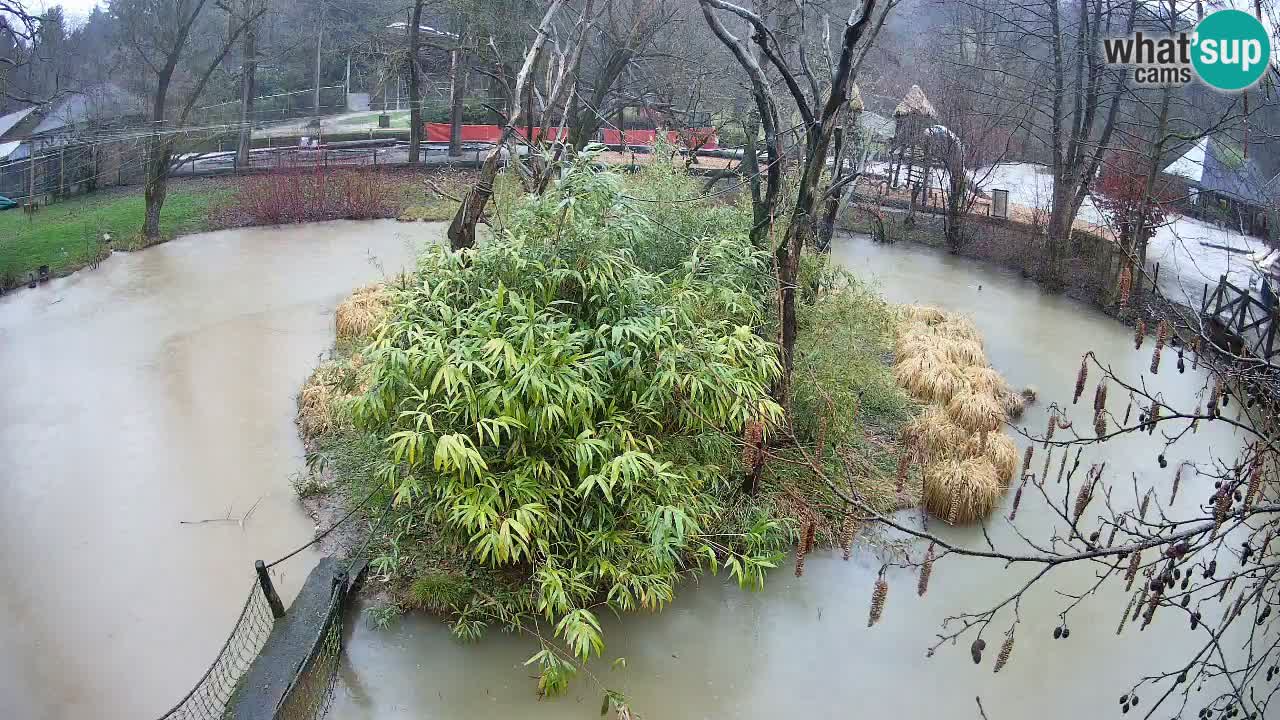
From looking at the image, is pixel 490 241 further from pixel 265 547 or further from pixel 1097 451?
pixel 1097 451

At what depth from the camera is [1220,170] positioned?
1127 centimetres

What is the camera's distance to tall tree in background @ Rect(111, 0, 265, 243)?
1244cm

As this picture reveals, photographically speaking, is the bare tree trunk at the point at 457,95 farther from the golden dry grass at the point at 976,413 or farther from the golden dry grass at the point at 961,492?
the golden dry grass at the point at 961,492

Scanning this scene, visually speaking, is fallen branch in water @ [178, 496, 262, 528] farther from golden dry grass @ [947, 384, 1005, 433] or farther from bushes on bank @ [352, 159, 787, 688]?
golden dry grass @ [947, 384, 1005, 433]

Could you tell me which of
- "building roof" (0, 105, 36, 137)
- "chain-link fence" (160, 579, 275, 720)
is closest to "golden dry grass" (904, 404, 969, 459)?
"chain-link fence" (160, 579, 275, 720)

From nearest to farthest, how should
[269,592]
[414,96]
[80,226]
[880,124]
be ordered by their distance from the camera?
1. [269,592]
2. [80,226]
3. [414,96]
4. [880,124]

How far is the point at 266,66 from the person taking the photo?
60.5 ft

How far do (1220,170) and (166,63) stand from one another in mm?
14107

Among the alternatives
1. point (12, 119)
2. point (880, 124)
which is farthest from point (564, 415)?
point (880, 124)

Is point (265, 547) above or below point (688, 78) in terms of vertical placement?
below

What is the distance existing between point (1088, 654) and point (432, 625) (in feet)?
11.6

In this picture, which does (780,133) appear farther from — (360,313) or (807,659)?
(360,313)

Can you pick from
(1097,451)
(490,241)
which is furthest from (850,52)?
(1097,451)

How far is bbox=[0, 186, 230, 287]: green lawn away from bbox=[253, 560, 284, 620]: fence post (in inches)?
290
